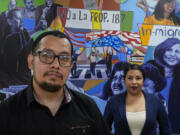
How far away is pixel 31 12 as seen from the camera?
1926mm

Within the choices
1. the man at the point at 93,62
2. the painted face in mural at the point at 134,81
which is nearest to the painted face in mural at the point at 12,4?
the man at the point at 93,62

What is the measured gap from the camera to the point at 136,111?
4.72ft

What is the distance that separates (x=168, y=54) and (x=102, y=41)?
802mm

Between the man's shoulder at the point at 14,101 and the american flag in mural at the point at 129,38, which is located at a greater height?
the american flag in mural at the point at 129,38

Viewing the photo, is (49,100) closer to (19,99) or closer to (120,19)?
(19,99)

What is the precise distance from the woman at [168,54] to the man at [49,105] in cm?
149

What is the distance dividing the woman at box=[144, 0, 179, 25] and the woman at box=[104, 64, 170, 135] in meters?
0.86

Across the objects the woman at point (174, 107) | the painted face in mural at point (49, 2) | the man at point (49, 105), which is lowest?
the woman at point (174, 107)

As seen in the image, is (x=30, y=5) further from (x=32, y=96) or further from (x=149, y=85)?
(x=149, y=85)

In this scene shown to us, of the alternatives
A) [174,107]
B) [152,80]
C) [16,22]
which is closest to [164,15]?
[152,80]

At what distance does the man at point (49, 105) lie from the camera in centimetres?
74

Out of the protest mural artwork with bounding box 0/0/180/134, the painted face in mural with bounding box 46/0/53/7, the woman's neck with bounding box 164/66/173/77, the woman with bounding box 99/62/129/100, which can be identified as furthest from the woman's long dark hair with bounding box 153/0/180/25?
the painted face in mural with bounding box 46/0/53/7

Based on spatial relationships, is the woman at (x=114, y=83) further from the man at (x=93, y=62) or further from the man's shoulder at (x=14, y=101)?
the man's shoulder at (x=14, y=101)

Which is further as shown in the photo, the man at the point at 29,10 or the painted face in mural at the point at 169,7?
the painted face in mural at the point at 169,7
